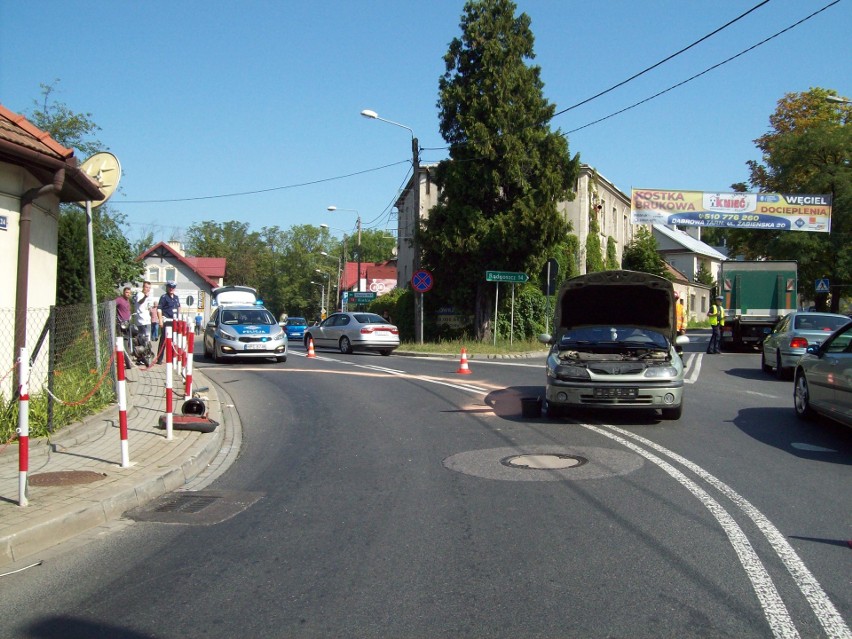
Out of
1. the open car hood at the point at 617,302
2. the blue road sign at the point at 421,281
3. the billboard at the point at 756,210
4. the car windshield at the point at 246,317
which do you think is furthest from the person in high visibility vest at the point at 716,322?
the car windshield at the point at 246,317

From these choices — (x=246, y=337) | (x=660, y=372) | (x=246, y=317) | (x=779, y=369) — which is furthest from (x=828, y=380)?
(x=246, y=317)

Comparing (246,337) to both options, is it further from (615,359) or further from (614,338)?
(615,359)

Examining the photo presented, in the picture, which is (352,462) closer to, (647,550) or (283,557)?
(283,557)

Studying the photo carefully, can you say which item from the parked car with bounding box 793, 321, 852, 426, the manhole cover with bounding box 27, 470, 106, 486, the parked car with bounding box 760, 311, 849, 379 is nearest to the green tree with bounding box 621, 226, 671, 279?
the parked car with bounding box 760, 311, 849, 379

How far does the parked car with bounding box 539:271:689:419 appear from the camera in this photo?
32.4 feet

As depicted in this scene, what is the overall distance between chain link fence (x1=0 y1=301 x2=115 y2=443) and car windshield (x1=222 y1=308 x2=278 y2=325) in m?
8.57

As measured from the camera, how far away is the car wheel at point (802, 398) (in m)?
10.2

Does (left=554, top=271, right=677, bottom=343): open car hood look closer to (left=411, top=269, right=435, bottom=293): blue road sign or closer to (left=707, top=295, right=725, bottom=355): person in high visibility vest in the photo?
(left=707, top=295, right=725, bottom=355): person in high visibility vest

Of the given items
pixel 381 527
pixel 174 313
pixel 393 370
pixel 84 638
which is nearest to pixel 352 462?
pixel 381 527

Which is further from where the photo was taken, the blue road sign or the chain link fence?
the blue road sign

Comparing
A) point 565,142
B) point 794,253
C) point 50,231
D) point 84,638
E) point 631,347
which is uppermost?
point 565,142

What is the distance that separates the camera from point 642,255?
159ft

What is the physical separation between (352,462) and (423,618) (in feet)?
13.9

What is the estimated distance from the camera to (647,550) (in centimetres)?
501
